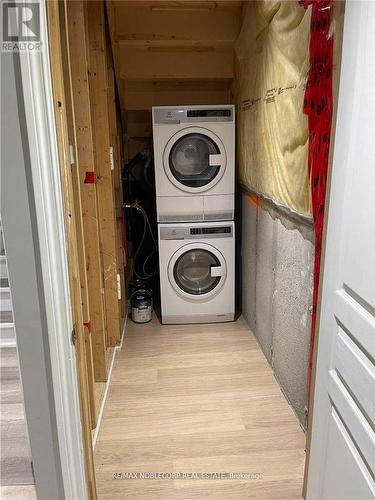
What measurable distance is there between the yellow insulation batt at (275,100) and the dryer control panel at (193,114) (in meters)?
0.16

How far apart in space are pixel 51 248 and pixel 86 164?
4.04 ft

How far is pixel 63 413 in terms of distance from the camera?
1.05m

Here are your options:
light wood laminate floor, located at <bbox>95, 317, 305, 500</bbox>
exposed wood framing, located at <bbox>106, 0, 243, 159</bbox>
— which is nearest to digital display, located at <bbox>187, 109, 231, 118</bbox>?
exposed wood framing, located at <bbox>106, 0, 243, 159</bbox>

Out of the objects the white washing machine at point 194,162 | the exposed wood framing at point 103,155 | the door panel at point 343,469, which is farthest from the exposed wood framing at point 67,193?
the white washing machine at point 194,162

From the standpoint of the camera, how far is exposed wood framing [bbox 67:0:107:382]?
1.87m

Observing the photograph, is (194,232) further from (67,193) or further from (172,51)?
(67,193)

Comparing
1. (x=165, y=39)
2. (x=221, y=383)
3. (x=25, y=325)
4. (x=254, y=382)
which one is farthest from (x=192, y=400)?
(x=165, y=39)

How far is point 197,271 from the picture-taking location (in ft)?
10.5

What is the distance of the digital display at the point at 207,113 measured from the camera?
9.49ft

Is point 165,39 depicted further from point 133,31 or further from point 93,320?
point 93,320

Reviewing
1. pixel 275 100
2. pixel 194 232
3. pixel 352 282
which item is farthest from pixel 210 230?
pixel 352 282

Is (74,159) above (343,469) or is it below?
above

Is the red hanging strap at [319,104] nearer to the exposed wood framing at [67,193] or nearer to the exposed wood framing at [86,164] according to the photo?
the exposed wood framing at [67,193]

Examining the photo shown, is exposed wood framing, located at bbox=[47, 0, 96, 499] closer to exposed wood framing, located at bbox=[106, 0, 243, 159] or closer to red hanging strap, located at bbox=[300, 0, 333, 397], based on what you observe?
red hanging strap, located at bbox=[300, 0, 333, 397]
